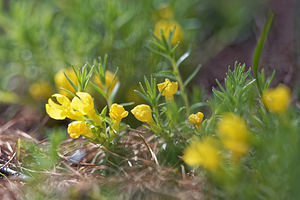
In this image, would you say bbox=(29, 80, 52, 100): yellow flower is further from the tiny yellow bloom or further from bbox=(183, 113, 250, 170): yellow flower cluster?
bbox=(183, 113, 250, 170): yellow flower cluster

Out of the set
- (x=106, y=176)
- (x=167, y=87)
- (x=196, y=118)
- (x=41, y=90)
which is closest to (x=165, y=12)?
(x=41, y=90)

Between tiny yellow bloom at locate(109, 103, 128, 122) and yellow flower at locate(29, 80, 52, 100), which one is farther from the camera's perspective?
yellow flower at locate(29, 80, 52, 100)

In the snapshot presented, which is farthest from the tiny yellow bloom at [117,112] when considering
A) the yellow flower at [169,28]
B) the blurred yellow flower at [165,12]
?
the blurred yellow flower at [165,12]

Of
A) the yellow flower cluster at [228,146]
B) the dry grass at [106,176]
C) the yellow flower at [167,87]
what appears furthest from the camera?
the yellow flower at [167,87]

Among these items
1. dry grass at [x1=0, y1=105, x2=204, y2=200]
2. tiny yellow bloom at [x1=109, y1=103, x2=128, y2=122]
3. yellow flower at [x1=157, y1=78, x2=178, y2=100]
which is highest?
yellow flower at [x1=157, y1=78, x2=178, y2=100]

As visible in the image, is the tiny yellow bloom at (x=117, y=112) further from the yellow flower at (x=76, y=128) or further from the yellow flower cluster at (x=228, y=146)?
the yellow flower cluster at (x=228, y=146)

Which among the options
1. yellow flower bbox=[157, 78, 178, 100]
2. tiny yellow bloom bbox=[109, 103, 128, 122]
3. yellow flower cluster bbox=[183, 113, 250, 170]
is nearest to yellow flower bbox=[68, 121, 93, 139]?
tiny yellow bloom bbox=[109, 103, 128, 122]

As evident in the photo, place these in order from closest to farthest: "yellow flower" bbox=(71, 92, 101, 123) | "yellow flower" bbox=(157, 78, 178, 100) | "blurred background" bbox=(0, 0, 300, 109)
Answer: "yellow flower" bbox=(71, 92, 101, 123)
"yellow flower" bbox=(157, 78, 178, 100)
"blurred background" bbox=(0, 0, 300, 109)

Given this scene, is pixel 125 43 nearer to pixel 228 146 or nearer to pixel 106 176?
pixel 106 176

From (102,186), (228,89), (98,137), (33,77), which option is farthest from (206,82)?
(33,77)
